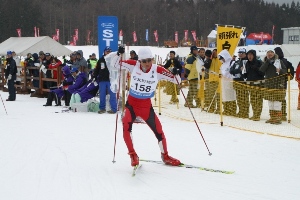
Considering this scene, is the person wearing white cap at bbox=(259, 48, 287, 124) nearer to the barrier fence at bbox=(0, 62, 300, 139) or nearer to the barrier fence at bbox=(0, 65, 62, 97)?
the barrier fence at bbox=(0, 62, 300, 139)

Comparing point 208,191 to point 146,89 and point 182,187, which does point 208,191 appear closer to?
point 182,187

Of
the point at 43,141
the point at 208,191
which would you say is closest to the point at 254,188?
the point at 208,191

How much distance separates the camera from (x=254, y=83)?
10.2 m

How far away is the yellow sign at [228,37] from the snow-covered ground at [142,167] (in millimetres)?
2697

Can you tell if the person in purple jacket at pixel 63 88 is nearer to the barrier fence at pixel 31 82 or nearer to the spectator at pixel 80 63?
the spectator at pixel 80 63

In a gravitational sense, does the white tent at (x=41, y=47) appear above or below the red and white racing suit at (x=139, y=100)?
above

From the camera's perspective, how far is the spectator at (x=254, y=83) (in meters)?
9.99

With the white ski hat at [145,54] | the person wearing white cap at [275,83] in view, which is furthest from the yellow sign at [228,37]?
the white ski hat at [145,54]

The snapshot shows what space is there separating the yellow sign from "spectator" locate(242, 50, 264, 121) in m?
1.12

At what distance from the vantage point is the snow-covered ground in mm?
4730

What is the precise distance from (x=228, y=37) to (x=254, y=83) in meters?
1.76

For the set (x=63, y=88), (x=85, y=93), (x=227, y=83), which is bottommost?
(x=85, y=93)

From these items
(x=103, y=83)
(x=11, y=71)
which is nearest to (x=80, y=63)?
(x=103, y=83)

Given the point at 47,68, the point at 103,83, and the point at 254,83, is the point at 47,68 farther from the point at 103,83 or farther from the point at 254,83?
the point at 254,83
